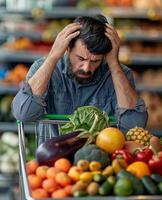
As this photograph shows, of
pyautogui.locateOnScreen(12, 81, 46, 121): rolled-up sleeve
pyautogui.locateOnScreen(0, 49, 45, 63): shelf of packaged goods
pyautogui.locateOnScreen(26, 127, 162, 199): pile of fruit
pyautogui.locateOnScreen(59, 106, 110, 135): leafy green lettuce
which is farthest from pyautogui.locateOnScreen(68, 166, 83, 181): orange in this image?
pyautogui.locateOnScreen(0, 49, 45, 63): shelf of packaged goods

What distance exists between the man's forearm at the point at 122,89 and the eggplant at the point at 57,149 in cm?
85

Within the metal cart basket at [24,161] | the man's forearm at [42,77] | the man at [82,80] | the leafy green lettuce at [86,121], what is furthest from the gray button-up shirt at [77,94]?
the leafy green lettuce at [86,121]

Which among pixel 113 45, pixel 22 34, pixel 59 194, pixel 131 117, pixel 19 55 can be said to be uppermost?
pixel 22 34

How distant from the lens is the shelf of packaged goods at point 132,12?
7.83 m

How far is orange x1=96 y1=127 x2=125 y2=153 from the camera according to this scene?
10.1ft

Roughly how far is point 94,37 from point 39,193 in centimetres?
133

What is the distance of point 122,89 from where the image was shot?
12.8 ft

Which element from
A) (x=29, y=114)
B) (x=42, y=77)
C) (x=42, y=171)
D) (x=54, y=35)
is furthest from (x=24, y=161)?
(x=54, y=35)

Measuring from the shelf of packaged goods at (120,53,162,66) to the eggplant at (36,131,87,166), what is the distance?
16.0ft

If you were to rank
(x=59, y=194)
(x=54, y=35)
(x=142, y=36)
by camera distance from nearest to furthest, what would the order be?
1. (x=59, y=194)
2. (x=54, y=35)
3. (x=142, y=36)

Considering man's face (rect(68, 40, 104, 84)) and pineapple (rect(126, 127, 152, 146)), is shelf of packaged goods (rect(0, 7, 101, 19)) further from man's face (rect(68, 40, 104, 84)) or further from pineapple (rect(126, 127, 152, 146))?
pineapple (rect(126, 127, 152, 146))

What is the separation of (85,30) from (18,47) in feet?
13.7

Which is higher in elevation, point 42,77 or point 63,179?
point 42,77

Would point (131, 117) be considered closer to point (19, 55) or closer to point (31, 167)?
point (31, 167)
